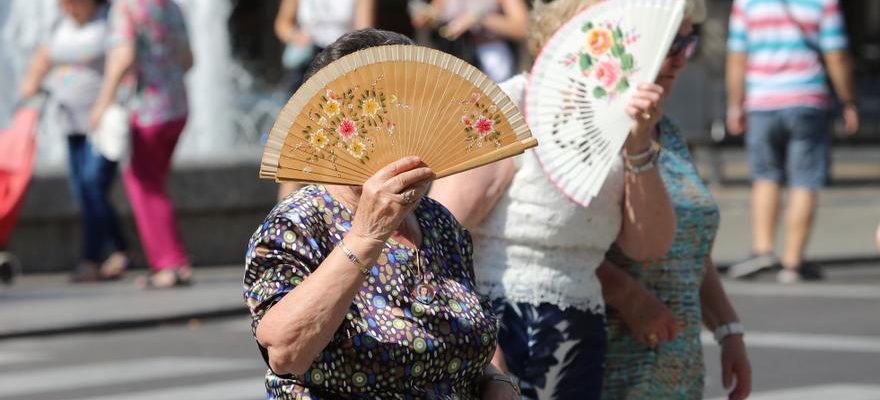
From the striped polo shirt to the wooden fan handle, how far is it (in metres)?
7.69

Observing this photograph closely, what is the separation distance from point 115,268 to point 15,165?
1.64 metres

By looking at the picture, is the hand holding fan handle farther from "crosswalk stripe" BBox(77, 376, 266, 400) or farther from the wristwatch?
"crosswalk stripe" BBox(77, 376, 266, 400)

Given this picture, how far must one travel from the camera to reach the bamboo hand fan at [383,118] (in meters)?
2.85

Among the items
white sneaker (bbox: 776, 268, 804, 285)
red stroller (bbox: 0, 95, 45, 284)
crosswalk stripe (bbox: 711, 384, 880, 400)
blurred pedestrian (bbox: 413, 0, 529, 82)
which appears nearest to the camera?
crosswalk stripe (bbox: 711, 384, 880, 400)

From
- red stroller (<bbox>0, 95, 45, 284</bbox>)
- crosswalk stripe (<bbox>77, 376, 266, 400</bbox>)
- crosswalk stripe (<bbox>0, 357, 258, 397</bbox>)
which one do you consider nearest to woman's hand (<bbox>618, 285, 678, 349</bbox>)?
crosswalk stripe (<bbox>77, 376, 266, 400</bbox>)

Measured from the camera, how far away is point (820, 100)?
10.5 m

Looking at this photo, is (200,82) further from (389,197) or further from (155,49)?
(389,197)

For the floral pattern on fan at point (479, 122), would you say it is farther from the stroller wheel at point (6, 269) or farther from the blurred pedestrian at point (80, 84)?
the stroller wheel at point (6, 269)

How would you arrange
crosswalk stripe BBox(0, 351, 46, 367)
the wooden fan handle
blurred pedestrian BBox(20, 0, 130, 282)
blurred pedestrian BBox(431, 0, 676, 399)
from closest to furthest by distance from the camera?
1. the wooden fan handle
2. blurred pedestrian BBox(431, 0, 676, 399)
3. crosswalk stripe BBox(0, 351, 46, 367)
4. blurred pedestrian BBox(20, 0, 130, 282)

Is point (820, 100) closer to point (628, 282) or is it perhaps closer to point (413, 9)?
point (413, 9)

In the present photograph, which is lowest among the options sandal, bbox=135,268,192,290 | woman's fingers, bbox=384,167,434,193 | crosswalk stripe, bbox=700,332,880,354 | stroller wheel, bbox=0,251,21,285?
sandal, bbox=135,268,192,290

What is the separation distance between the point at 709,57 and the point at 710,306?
19521 millimetres

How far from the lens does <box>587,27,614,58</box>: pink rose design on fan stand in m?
3.79

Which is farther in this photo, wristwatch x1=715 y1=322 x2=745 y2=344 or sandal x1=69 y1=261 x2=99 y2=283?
sandal x1=69 y1=261 x2=99 y2=283
